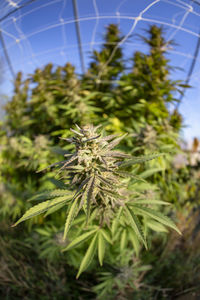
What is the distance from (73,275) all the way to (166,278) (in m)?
0.96

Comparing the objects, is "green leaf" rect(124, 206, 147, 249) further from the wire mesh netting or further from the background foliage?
the wire mesh netting

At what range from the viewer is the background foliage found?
62.0 inches

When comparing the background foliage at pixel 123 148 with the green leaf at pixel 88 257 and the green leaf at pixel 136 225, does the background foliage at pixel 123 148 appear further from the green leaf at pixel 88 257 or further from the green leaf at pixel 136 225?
the green leaf at pixel 136 225

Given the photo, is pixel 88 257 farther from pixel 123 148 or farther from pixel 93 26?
pixel 93 26

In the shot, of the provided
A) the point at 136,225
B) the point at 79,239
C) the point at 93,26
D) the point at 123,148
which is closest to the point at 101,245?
the point at 79,239

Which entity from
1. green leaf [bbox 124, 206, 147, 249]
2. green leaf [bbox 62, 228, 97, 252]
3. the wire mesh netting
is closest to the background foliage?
the wire mesh netting

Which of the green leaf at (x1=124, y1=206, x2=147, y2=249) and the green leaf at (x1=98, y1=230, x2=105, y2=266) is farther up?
the green leaf at (x1=124, y1=206, x2=147, y2=249)

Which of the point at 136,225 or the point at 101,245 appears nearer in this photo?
the point at 136,225

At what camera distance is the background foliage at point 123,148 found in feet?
5.16

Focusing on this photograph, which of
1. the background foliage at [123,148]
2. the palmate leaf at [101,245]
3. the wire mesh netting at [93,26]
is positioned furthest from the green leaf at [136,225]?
the wire mesh netting at [93,26]

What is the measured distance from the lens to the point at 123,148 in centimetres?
139

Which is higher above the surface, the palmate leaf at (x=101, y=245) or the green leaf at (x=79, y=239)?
the green leaf at (x=79, y=239)

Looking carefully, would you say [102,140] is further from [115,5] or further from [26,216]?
[115,5]

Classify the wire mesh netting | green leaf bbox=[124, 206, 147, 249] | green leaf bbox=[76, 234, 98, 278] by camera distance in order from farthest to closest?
1. the wire mesh netting
2. green leaf bbox=[76, 234, 98, 278]
3. green leaf bbox=[124, 206, 147, 249]
